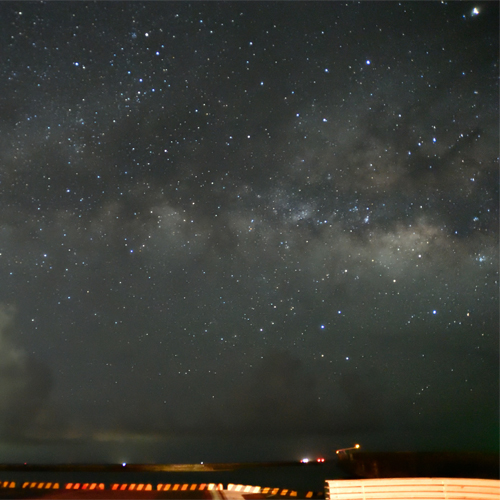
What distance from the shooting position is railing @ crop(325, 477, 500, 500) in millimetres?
5730

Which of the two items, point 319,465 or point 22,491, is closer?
point 22,491

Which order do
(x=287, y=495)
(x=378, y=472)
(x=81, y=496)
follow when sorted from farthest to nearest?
(x=378, y=472), (x=287, y=495), (x=81, y=496)

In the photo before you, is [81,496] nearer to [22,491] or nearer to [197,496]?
[22,491]

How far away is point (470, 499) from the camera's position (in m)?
5.71

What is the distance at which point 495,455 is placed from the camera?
67.9ft

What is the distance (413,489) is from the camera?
5.80 meters

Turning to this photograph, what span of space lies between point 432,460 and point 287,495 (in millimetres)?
18340

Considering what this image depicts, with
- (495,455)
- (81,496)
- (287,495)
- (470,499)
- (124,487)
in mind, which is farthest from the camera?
(495,455)

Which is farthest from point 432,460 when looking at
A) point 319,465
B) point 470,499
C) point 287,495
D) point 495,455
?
point 319,465

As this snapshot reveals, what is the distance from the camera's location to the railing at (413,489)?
5.73m

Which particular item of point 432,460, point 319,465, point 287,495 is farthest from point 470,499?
point 319,465

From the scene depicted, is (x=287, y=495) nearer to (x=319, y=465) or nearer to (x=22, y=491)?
(x=22, y=491)

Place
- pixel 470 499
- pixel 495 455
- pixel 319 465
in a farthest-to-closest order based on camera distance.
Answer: pixel 319 465
pixel 495 455
pixel 470 499

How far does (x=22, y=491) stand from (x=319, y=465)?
288ft
